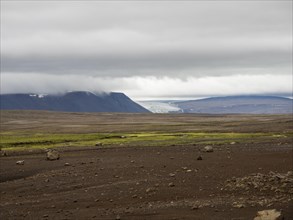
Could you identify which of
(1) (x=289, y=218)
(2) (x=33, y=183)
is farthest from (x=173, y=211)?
(2) (x=33, y=183)

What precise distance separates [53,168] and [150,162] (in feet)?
32.8

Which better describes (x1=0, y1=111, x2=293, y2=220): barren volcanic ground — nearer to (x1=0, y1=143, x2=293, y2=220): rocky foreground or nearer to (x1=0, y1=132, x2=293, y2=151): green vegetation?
(x1=0, y1=143, x2=293, y2=220): rocky foreground

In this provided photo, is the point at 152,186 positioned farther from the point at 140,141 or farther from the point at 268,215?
the point at 140,141

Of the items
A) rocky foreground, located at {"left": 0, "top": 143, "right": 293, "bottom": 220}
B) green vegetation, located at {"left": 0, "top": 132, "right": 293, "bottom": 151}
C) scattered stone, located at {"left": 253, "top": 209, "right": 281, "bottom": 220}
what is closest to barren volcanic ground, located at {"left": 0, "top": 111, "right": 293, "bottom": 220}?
rocky foreground, located at {"left": 0, "top": 143, "right": 293, "bottom": 220}

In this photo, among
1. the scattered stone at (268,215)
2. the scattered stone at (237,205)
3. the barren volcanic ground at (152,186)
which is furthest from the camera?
the barren volcanic ground at (152,186)

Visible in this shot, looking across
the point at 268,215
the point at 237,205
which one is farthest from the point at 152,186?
the point at 268,215

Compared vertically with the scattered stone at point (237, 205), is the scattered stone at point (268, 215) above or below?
above

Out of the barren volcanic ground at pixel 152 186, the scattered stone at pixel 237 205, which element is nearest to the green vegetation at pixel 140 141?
the barren volcanic ground at pixel 152 186

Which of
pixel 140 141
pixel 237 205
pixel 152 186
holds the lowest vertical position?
pixel 140 141

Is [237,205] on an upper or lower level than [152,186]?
upper

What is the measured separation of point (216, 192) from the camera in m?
32.2

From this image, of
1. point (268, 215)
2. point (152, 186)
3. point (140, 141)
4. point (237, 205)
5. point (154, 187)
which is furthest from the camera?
point (140, 141)

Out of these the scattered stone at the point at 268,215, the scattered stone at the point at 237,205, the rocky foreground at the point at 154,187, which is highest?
the scattered stone at the point at 268,215

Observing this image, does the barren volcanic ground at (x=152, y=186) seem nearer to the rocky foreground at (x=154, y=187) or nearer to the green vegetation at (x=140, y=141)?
the rocky foreground at (x=154, y=187)
